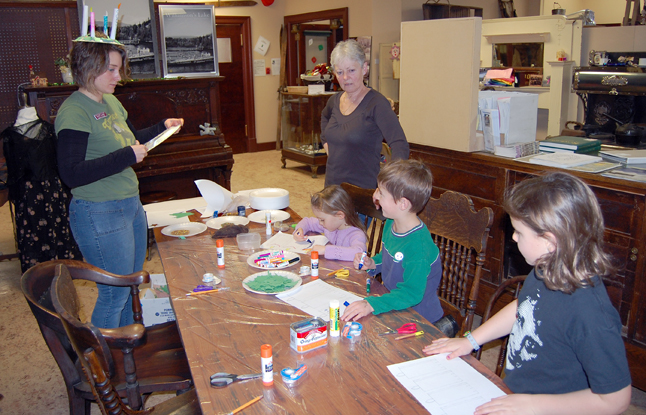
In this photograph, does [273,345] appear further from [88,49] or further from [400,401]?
[88,49]

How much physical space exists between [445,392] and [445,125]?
6.74 ft

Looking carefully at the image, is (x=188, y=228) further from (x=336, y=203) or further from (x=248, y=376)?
(x=248, y=376)

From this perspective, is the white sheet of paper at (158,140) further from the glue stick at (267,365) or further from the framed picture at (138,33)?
the framed picture at (138,33)

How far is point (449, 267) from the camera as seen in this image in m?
1.95

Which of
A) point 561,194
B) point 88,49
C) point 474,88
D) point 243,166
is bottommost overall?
point 243,166

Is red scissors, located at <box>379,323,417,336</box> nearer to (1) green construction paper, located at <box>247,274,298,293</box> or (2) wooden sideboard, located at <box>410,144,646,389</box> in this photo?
(1) green construction paper, located at <box>247,274,298,293</box>

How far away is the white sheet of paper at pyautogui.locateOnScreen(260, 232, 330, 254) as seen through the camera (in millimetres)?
2086

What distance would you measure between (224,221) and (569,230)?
1.71m

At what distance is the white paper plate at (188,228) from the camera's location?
2.33m

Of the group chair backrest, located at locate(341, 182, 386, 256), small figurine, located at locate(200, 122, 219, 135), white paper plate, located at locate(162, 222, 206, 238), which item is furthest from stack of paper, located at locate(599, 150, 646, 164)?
small figurine, located at locate(200, 122, 219, 135)

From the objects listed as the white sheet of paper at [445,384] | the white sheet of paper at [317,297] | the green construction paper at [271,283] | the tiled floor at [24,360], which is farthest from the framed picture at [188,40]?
the white sheet of paper at [445,384]

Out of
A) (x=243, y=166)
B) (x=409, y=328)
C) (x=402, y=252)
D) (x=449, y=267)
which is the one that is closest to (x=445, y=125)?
(x=449, y=267)

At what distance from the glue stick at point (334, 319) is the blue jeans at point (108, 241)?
1.13 meters

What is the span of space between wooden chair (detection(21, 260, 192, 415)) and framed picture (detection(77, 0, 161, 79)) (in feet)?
8.90
